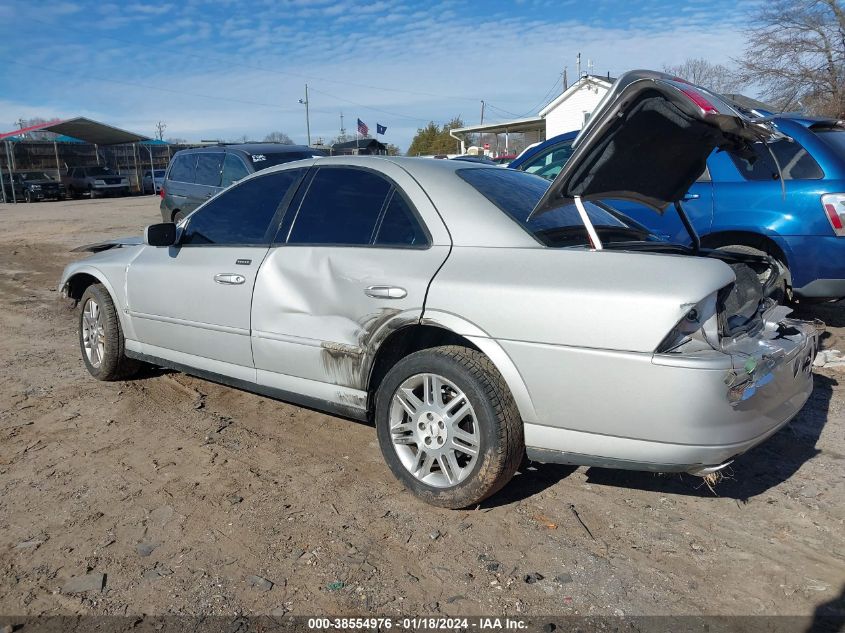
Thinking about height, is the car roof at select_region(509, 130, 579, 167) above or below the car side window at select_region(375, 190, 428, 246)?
above

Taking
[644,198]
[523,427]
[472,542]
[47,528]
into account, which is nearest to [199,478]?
[47,528]

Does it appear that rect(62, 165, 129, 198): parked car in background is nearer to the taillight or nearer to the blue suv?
the blue suv

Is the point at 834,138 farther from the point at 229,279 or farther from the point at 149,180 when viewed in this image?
the point at 149,180

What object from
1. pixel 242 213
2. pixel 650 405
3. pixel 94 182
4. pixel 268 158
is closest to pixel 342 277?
pixel 242 213

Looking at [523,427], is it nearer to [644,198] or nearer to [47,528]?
[644,198]

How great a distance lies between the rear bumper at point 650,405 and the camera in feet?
8.79

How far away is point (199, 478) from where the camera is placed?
3.67 metres

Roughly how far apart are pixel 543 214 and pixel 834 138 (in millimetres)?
3730

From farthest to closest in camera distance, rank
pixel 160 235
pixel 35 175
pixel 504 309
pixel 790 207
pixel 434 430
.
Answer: pixel 35 175, pixel 790 207, pixel 160 235, pixel 434 430, pixel 504 309

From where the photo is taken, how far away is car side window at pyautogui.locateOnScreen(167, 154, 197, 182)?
35.8 ft

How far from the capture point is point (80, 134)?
128ft

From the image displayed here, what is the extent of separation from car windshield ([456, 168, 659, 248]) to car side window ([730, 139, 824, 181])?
2279 mm

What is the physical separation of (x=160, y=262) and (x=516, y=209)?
250 cm

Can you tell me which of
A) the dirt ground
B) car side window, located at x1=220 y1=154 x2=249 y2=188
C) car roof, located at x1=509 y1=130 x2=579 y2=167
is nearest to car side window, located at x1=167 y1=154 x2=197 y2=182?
car side window, located at x1=220 y1=154 x2=249 y2=188
